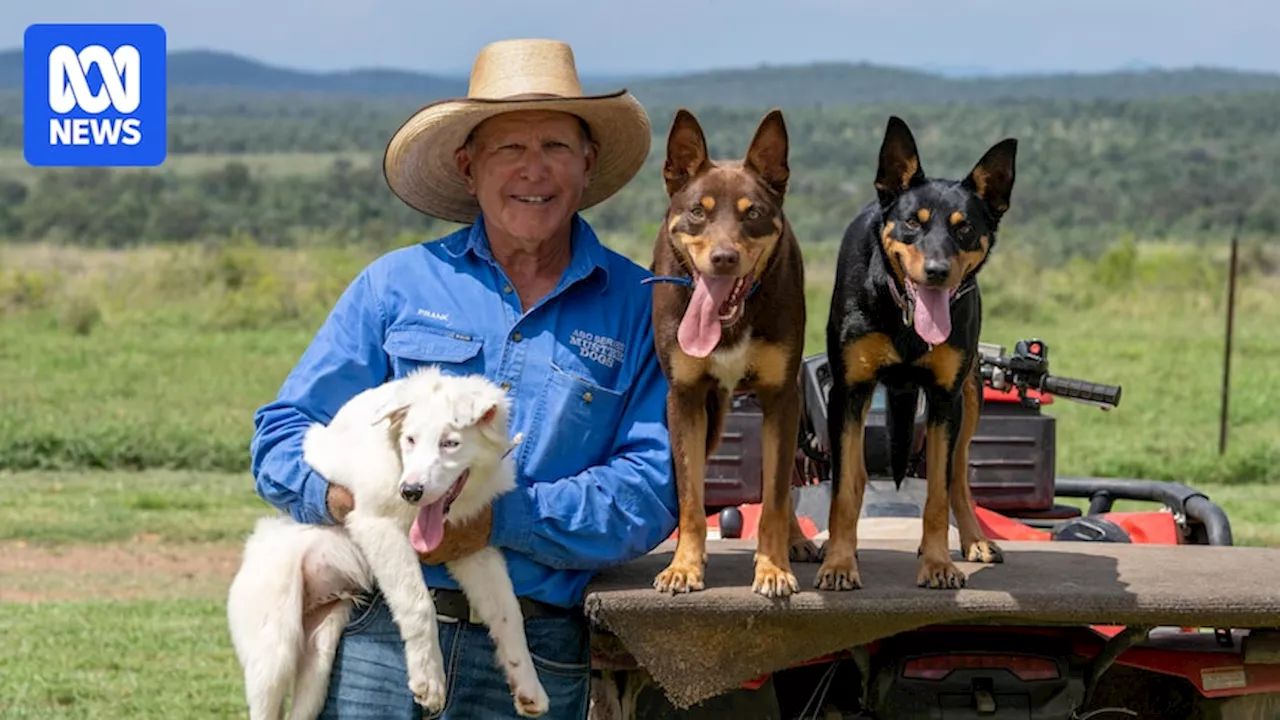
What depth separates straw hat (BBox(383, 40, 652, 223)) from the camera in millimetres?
4164

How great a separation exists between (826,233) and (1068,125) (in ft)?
133

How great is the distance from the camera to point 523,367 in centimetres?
404

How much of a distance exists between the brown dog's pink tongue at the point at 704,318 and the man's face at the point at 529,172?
0.52 meters

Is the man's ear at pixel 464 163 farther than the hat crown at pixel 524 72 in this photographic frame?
Yes

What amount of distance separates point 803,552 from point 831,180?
227ft

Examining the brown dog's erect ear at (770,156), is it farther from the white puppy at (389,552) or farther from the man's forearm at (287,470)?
the man's forearm at (287,470)

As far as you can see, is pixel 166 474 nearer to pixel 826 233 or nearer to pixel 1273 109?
pixel 826 233

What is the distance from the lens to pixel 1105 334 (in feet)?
89.0

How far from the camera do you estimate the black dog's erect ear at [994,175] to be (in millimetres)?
3855

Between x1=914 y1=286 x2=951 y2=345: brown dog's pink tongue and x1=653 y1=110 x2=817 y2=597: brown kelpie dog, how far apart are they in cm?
30

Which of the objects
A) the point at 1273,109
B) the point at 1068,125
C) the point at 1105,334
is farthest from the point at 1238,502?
the point at 1273,109

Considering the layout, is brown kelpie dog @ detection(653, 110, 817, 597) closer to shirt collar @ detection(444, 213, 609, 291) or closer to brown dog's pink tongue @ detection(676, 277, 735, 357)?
brown dog's pink tongue @ detection(676, 277, 735, 357)

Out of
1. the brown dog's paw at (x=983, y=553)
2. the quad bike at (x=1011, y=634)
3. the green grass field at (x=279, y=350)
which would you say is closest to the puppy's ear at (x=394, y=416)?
the quad bike at (x=1011, y=634)

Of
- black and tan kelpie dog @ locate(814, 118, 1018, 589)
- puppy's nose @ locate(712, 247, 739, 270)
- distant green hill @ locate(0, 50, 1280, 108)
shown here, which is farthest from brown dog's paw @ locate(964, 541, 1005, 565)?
distant green hill @ locate(0, 50, 1280, 108)
